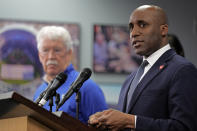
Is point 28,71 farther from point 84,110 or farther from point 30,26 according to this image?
point 84,110

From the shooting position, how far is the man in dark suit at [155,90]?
6.04 feet

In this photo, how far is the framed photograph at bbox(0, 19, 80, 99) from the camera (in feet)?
18.8

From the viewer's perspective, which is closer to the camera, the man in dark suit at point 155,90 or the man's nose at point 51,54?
the man in dark suit at point 155,90

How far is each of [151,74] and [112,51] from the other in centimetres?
397

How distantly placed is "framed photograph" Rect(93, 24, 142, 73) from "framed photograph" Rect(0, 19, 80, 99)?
377mm

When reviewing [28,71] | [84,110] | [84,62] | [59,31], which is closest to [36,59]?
[28,71]

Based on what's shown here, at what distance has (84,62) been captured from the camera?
5.97 metres

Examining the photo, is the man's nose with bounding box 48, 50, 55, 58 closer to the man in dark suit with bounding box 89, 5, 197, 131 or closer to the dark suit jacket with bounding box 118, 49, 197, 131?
the man in dark suit with bounding box 89, 5, 197, 131

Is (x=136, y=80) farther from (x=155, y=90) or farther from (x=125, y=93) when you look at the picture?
(x=155, y=90)

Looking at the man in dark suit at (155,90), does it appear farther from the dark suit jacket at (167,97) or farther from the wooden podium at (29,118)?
the wooden podium at (29,118)

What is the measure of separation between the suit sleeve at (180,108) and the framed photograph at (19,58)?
158 inches

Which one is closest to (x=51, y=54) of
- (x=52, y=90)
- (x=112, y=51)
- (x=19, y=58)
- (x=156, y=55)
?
(x=52, y=90)


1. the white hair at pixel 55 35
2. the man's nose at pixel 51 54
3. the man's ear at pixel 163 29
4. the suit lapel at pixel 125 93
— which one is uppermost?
the man's ear at pixel 163 29

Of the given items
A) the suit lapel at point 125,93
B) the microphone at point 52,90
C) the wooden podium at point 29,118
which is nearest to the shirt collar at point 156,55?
the suit lapel at point 125,93
